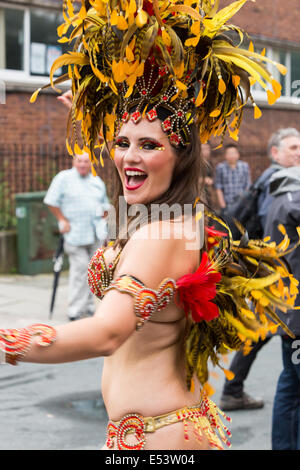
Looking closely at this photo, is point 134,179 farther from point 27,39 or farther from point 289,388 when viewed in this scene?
point 27,39

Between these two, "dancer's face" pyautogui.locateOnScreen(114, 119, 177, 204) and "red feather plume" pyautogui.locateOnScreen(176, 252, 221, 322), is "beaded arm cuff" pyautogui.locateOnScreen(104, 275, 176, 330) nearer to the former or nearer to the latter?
"red feather plume" pyautogui.locateOnScreen(176, 252, 221, 322)

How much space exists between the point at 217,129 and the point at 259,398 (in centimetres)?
372

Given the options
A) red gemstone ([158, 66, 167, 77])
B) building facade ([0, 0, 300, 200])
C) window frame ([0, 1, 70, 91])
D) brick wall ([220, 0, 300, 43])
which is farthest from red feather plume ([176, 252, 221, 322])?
brick wall ([220, 0, 300, 43])

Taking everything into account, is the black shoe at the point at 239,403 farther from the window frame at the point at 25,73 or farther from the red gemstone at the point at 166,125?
the window frame at the point at 25,73

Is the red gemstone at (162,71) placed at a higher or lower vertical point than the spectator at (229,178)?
higher

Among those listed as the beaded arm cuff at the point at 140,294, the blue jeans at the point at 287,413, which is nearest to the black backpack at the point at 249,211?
the blue jeans at the point at 287,413

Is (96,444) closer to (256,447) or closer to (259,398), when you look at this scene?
(256,447)

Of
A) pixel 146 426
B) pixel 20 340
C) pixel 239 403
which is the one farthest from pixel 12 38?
pixel 20 340

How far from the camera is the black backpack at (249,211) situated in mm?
6324

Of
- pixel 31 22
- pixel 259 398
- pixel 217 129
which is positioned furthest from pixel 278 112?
pixel 217 129

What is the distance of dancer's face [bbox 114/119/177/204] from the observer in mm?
2432

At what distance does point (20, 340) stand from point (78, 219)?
6.82 m

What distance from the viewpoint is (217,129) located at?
2.70 meters

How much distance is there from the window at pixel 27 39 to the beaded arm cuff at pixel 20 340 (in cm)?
1258
